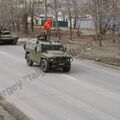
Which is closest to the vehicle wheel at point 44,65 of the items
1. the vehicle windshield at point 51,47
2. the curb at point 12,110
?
the vehicle windshield at point 51,47

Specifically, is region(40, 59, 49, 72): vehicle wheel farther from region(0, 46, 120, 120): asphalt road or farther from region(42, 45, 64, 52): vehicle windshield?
region(42, 45, 64, 52): vehicle windshield

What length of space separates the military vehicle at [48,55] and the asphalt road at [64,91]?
46cm

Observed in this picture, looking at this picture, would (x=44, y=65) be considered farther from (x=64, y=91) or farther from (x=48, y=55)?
(x=64, y=91)

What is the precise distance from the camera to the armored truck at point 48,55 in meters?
21.3

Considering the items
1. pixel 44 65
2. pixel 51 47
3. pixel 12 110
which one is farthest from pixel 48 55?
pixel 12 110

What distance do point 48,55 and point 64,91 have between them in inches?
208

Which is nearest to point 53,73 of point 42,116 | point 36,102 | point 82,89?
point 82,89

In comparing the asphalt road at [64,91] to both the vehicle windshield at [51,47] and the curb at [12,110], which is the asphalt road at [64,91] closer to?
the curb at [12,110]

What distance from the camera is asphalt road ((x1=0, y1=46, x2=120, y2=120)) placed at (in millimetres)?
13031

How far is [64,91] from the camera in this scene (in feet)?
54.1

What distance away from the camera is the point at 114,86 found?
1816 centimetres

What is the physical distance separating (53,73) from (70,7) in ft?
88.3

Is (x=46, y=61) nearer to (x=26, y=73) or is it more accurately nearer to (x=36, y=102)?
(x=26, y=73)

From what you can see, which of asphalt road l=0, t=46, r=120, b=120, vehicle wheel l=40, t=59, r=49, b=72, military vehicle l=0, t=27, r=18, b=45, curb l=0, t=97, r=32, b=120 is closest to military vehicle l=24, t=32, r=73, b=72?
vehicle wheel l=40, t=59, r=49, b=72
